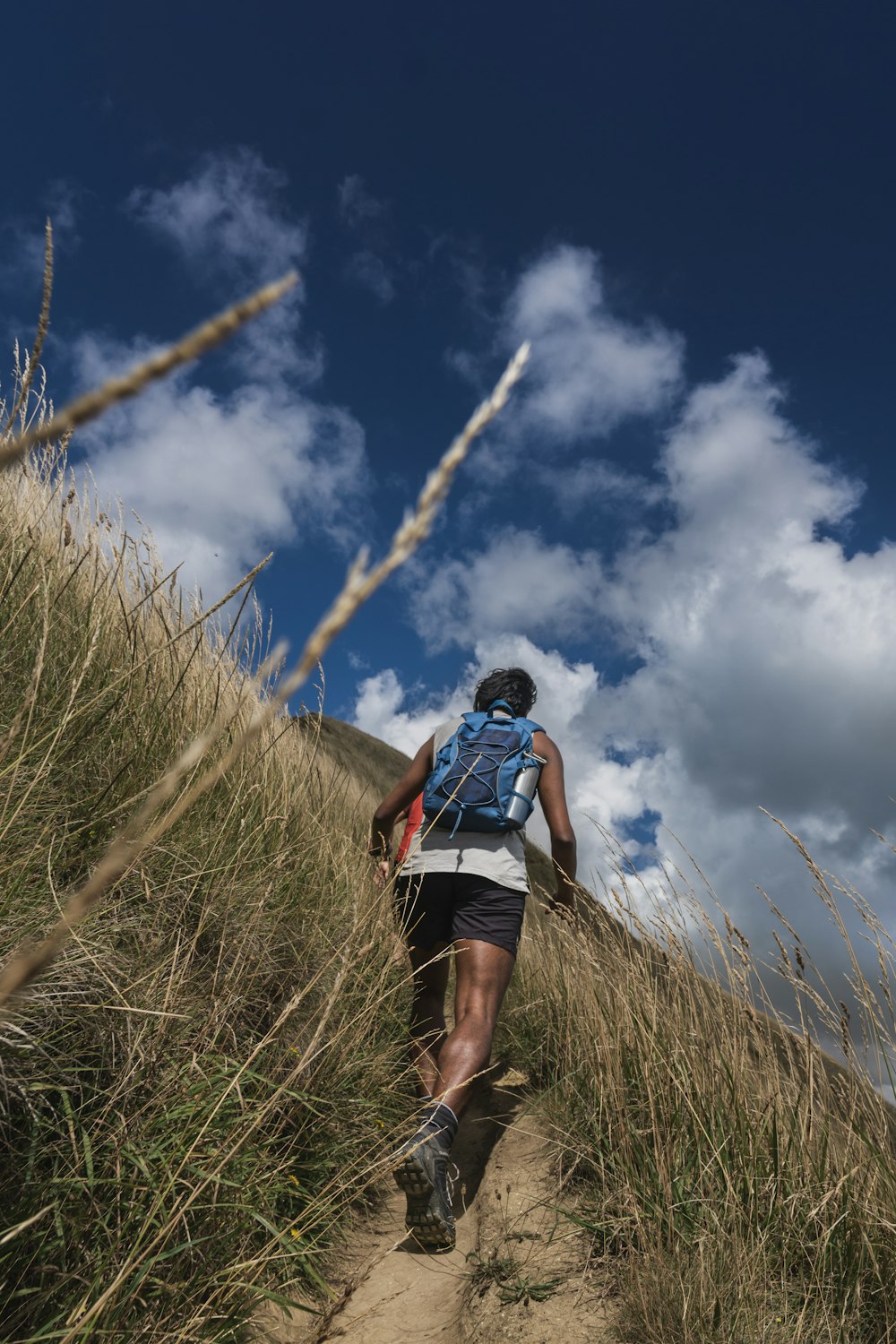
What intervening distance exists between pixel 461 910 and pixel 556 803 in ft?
2.10

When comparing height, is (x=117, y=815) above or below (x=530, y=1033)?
below

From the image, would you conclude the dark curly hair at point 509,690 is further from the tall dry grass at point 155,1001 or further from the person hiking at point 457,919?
the tall dry grass at point 155,1001

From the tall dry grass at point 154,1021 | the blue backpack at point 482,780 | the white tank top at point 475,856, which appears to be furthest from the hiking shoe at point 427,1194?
the blue backpack at point 482,780

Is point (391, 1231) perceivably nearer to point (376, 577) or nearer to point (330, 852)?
point (330, 852)

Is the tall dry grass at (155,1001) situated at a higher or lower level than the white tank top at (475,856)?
lower

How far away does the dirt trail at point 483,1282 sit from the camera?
2.24 m

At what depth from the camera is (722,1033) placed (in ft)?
9.09

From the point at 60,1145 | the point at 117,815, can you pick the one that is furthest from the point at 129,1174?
the point at 117,815

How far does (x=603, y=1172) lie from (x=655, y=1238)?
0.39 meters

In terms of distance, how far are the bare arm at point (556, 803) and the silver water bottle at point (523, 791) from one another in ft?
0.33

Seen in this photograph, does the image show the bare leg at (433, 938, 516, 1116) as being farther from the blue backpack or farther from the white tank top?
the blue backpack

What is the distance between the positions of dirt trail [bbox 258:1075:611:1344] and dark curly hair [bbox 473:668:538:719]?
190cm

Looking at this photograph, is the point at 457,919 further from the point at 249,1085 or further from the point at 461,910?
the point at 249,1085

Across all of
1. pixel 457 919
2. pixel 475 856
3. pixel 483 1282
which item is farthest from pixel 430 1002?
pixel 483 1282
